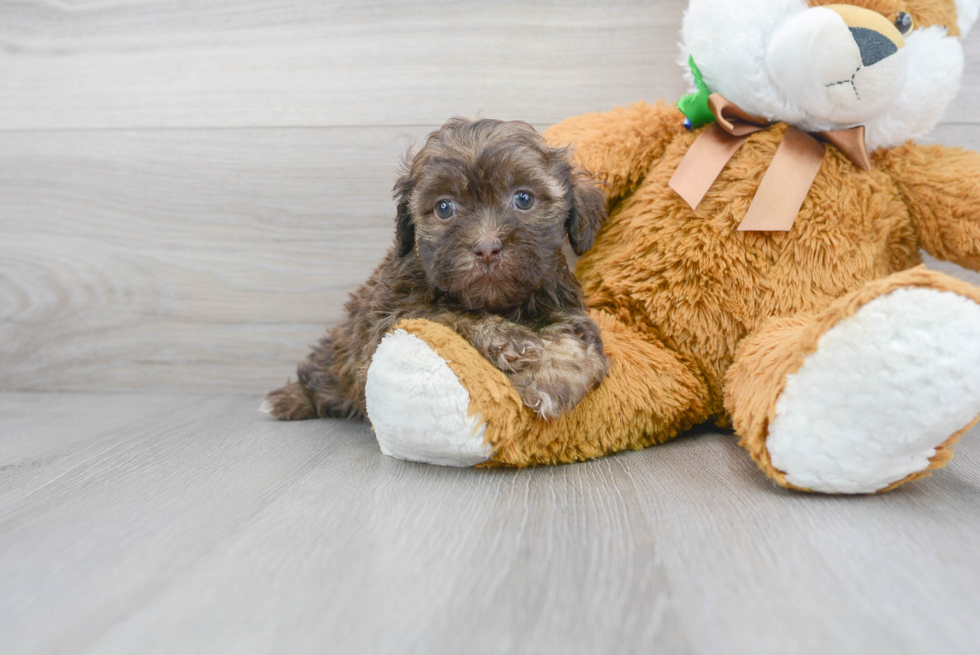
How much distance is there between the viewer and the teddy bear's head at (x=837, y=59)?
4.90 ft

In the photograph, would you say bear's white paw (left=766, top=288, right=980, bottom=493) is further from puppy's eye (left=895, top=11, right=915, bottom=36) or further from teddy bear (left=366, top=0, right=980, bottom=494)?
puppy's eye (left=895, top=11, right=915, bottom=36)

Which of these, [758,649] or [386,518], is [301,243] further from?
[758,649]

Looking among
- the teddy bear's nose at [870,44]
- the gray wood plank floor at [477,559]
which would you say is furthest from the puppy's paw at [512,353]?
the teddy bear's nose at [870,44]

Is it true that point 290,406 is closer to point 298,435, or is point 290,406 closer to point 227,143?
point 298,435

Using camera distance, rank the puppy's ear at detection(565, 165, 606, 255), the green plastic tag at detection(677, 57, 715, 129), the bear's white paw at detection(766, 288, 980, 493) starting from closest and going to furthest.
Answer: the bear's white paw at detection(766, 288, 980, 493), the puppy's ear at detection(565, 165, 606, 255), the green plastic tag at detection(677, 57, 715, 129)

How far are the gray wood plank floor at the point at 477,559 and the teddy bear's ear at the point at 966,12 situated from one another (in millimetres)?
986

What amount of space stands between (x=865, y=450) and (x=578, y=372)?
52 centimetres

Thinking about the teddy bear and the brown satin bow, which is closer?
the teddy bear

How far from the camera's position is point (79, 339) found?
7.99 feet

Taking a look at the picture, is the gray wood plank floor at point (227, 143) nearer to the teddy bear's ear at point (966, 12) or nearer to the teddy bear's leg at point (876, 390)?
the teddy bear's ear at point (966, 12)

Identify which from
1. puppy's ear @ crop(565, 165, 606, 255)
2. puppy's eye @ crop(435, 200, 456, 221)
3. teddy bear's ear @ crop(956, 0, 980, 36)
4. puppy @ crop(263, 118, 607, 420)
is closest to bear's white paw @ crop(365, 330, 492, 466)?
puppy @ crop(263, 118, 607, 420)

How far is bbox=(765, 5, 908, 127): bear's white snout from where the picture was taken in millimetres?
1481

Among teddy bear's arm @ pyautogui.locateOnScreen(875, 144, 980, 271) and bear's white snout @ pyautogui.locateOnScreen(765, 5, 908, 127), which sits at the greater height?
bear's white snout @ pyautogui.locateOnScreen(765, 5, 908, 127)

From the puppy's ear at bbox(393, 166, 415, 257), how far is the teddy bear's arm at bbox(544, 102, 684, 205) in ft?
1.31
